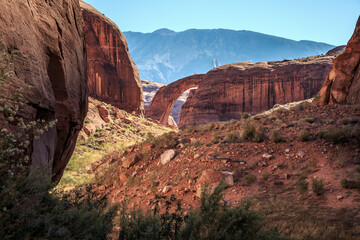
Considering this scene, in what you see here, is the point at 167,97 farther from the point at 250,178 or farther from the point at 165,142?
the point at 250,178

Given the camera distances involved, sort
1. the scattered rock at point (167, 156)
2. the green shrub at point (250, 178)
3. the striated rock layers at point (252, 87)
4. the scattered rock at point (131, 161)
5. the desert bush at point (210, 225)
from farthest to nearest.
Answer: the striated rock layers at point (252, 87) → the scattered rock at point (131, 161) → the scattered rock at point (167, 156) → the green shrub at point (250, 178) → the desert bush at point (210, 225)

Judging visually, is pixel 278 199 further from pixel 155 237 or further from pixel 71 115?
pixel 71 115

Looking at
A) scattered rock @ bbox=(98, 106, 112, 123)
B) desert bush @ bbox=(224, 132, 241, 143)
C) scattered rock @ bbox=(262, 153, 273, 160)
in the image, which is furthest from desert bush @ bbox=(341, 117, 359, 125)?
→ scattered rock @ bbox=(98, 106, 112, 123)

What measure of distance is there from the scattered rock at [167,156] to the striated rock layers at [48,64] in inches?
124

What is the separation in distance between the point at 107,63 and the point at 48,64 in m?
26.8

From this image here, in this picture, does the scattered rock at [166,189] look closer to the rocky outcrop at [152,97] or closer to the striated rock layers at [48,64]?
the striated rock layers at [48,64]

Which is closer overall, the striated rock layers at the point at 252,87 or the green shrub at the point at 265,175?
the green shrub at the point at 265,175

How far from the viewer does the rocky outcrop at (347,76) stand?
29.8ft

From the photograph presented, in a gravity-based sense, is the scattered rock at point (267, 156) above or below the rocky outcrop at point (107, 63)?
below

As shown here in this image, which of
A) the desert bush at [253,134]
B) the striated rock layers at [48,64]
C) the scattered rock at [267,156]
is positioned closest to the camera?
the striated rock layers at [48,64]

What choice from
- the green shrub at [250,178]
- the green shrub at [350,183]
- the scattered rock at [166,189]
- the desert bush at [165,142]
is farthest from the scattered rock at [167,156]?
the green shrub at [350,183]

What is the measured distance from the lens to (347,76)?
9469mm

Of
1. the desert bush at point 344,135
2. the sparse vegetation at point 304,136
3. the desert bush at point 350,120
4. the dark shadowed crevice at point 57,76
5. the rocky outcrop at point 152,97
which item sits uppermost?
the dark shadowed crevice at point 57,76

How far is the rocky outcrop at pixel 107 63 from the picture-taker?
91.7ft
